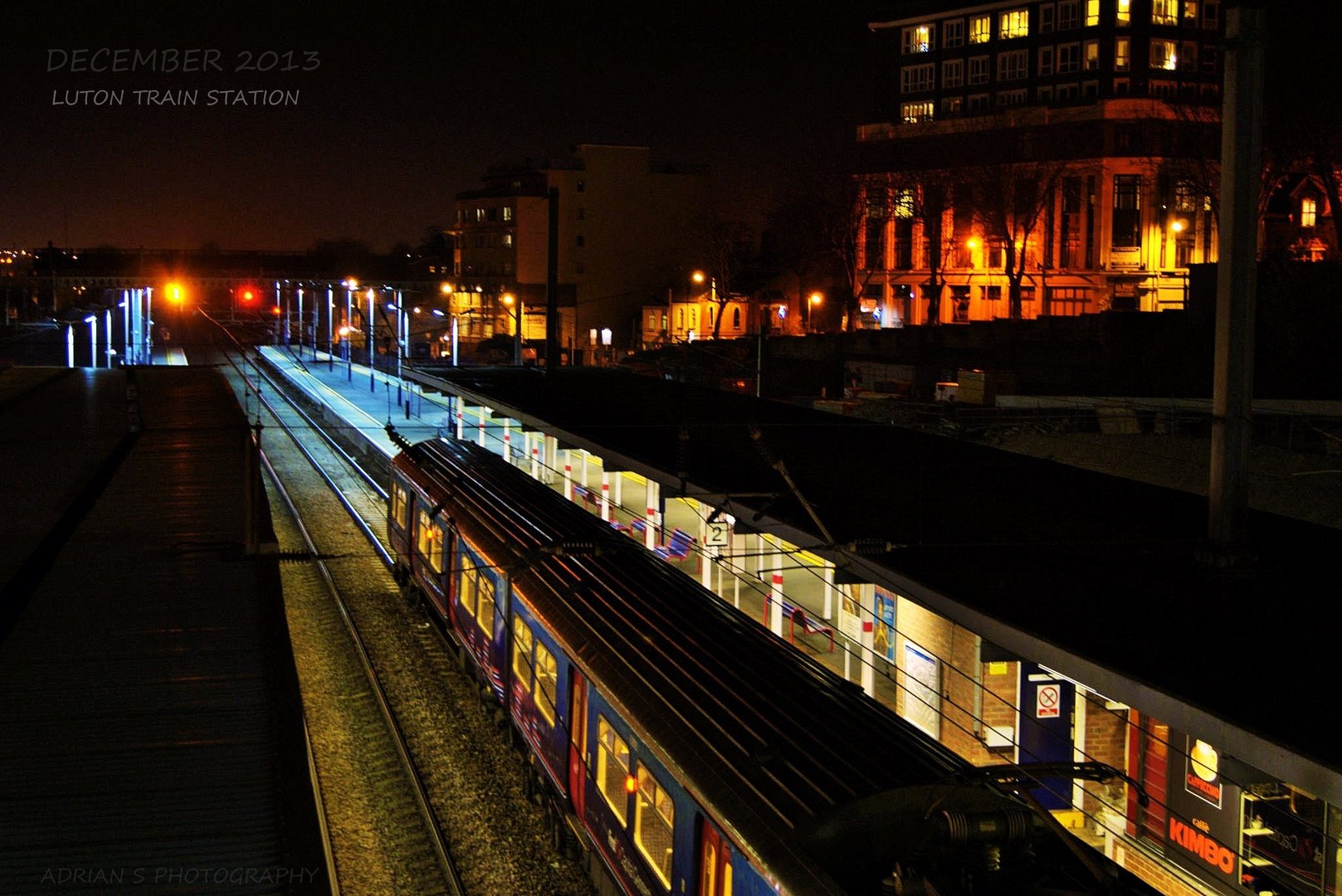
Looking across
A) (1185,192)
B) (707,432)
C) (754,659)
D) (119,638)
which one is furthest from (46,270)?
(754,659)

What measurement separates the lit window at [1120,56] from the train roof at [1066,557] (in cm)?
3951

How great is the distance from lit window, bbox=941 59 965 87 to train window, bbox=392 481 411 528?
4747cm

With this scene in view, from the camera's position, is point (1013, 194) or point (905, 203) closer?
point (1013, 194)

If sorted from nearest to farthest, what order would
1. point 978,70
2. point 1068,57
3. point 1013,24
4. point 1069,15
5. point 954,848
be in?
point 954,848 → point 1069,15 → point 1068,57 → point 1013,24 → point 978,70

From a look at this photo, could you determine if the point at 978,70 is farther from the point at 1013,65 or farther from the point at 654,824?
the point at 654,824

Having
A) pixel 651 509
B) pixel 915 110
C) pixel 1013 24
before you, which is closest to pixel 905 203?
pixel 1013 24

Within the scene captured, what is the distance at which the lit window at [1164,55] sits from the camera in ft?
174

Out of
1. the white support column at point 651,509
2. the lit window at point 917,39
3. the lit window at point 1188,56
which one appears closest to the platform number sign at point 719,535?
the white support column at point 651,509

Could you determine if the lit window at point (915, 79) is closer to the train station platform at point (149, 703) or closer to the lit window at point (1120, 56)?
the lit window at point (1120, 56)

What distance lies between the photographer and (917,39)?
5978 cm

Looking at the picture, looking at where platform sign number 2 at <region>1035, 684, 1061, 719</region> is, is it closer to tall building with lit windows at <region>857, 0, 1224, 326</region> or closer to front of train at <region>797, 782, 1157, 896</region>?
front of train at <region>797, 782, 1157, 896</region>

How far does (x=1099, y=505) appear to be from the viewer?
12828 mm

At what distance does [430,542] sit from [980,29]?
49606mm

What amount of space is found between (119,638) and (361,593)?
658cm
